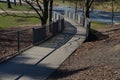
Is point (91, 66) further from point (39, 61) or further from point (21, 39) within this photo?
point (21, 39)

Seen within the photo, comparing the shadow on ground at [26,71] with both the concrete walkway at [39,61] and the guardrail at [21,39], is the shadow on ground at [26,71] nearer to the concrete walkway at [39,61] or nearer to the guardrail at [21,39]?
the concrete walkway at [39,61]

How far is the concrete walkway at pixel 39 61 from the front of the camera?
13070mm

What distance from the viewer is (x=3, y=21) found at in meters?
40.8

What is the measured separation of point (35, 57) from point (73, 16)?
84.2 feet

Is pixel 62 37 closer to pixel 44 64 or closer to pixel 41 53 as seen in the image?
pixel 41 53

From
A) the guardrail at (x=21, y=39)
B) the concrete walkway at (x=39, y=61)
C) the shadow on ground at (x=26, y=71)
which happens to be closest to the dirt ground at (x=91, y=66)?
the shadow on ground at (x=26, y=71)

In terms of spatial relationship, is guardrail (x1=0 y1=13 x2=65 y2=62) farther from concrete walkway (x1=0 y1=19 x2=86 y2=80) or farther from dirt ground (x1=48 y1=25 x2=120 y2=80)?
dirt ground (x1=48 y1=25 x2=120 y2=80)

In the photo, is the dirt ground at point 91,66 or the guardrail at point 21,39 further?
the guardrail at point 21,39

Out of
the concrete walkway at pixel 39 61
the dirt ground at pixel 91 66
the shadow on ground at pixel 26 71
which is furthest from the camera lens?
the concrete walkway at pixel 39 61

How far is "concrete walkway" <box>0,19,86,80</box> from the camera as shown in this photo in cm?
1307

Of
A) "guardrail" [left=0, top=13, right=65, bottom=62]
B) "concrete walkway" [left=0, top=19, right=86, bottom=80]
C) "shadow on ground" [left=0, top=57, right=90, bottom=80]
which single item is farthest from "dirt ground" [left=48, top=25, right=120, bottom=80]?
"guardrail" [left=0, top=13, right=65, bottom=62]

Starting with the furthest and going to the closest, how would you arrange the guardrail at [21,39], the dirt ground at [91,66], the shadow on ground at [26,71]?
the guardrail at [21,39] → the shadow on ground at [26,71] → the dirt ground at [91,66]

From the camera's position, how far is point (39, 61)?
15617 millimetres

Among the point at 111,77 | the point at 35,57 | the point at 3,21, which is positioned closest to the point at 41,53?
the point at 35,57
